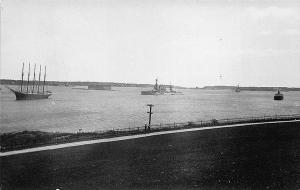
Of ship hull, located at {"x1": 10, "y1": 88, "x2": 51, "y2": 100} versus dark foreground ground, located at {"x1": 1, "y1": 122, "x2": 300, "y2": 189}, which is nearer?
dark foreground ground, located at {"x1": 1, "y1": 122, "x2": 300, "y2": 189}

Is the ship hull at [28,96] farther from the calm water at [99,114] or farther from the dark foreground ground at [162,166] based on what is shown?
the dark foreground ground at [162,166]

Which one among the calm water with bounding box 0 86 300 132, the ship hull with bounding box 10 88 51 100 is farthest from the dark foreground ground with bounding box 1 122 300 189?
the ship hull with bounding box 10 88 51 100

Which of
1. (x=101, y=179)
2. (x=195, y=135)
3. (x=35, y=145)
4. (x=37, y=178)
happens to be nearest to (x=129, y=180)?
(x=101, y=179)

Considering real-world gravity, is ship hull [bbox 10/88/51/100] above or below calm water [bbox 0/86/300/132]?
above

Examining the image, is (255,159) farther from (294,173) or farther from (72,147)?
(72,147)

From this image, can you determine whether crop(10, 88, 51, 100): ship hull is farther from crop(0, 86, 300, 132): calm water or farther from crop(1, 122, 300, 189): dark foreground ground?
crop(1, 122, 300, 189): dark foreground ground

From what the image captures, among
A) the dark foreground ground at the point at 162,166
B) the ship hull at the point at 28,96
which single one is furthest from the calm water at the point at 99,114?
the dark foreground ground at the point at 162,166

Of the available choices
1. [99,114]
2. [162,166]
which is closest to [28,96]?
[99,114]

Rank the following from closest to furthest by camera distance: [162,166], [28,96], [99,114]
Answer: [162,166] → [99,114] → [28,96]

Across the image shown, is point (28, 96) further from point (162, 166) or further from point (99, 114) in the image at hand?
point (162, 166)
